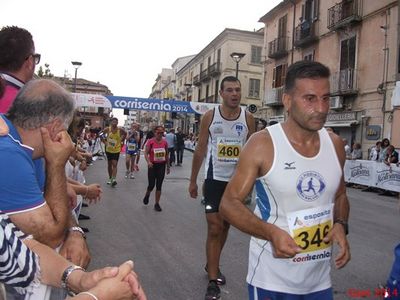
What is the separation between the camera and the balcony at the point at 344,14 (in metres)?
22.0

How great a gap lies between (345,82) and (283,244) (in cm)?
2174

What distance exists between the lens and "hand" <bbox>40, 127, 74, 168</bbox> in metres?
2.12

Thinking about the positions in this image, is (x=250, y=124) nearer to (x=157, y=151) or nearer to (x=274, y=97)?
(x=157, y=151)

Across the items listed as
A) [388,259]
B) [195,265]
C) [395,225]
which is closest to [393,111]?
[395,225]

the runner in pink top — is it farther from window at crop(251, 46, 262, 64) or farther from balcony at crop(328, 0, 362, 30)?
window at crop(251, 46, 262, 64)

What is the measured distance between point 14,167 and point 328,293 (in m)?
1.85

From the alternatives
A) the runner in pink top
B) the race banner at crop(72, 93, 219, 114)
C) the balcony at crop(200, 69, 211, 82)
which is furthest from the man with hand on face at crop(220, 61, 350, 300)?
the balcony at crop(200, 69, 211, 82)

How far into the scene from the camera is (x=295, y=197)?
8.09 ft

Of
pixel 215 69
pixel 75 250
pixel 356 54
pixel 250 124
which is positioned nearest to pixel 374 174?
pixel 356 54

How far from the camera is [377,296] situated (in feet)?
14.6

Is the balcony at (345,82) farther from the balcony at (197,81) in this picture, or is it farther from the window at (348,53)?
the balcony at (197,81)

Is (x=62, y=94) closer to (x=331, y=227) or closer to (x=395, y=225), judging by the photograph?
(x=331, y=227)

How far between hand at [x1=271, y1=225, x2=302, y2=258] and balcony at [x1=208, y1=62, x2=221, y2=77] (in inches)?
1932

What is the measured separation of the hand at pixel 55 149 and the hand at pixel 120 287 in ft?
2.43
